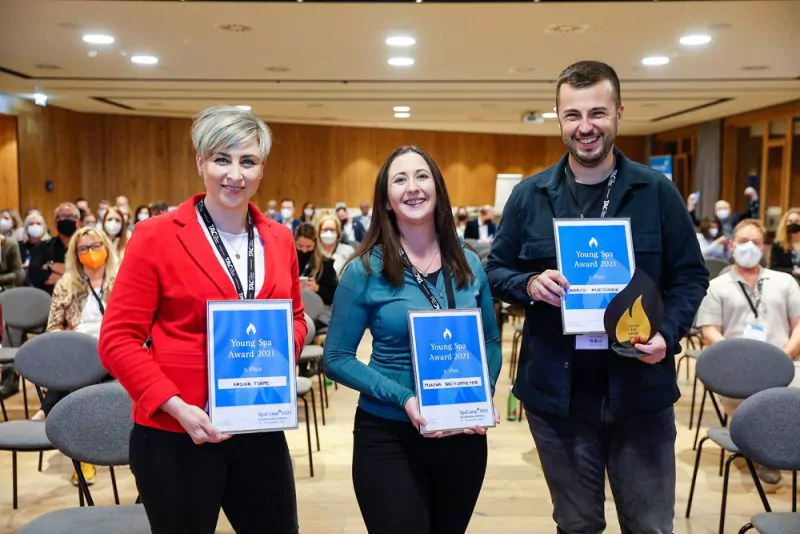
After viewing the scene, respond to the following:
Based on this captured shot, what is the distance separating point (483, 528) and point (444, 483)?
6.45 feet

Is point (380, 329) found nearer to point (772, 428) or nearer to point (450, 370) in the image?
point (450, 370)

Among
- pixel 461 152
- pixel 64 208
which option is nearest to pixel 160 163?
pixel 461 152

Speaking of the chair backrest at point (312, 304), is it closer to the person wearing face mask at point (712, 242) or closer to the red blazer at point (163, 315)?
the red blazer at point (163, 315)

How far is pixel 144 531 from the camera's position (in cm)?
254

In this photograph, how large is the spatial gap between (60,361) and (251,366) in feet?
8.93

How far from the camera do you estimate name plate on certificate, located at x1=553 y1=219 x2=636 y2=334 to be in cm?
200

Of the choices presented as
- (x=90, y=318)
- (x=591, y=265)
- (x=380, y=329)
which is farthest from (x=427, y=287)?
(x=90, y=318)

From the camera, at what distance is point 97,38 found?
8227 millimetres

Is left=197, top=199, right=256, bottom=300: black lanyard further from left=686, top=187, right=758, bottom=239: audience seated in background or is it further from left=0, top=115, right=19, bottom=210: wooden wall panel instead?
left=0, top=115, right=19, bottom=210: wooden wall panel

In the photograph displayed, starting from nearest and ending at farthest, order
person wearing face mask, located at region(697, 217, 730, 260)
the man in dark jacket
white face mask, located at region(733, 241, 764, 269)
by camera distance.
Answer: the man in dark jacket, white face mask, located at region(733, 241, 764, 269), person wearing face mask, located at region(697, 217, 730, 260)

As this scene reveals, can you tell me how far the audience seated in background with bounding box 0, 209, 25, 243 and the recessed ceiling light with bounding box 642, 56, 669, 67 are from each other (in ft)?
27.7

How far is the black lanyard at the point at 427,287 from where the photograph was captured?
215cm

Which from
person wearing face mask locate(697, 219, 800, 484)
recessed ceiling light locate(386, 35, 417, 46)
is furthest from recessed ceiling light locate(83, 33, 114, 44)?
person wearing face mask locate(697, 219, 800, 484)

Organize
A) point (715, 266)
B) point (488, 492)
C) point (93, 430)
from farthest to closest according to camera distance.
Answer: point (715, 266) < point (488, 492) < point (93, 430)
